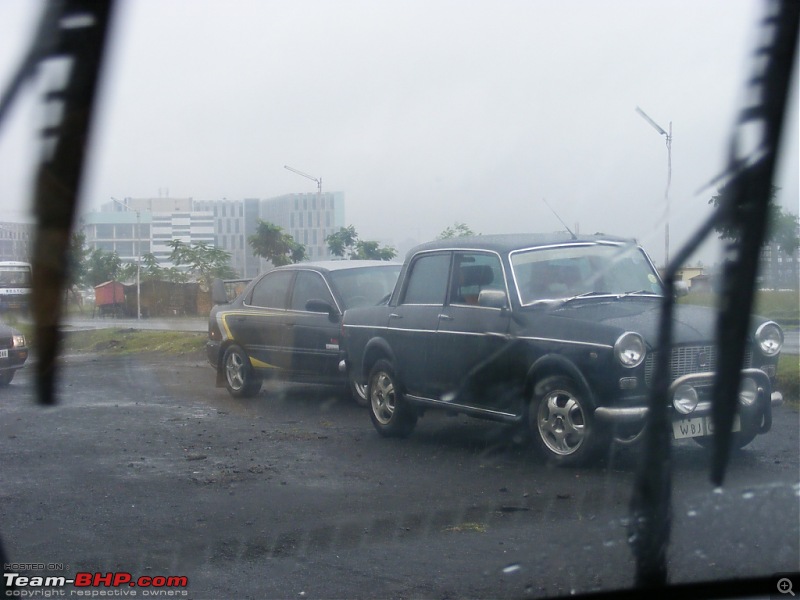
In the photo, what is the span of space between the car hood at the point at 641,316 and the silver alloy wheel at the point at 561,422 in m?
0.59

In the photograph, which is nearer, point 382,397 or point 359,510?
point 359,510

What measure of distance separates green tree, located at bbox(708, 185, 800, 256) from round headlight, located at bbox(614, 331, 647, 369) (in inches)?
43.6

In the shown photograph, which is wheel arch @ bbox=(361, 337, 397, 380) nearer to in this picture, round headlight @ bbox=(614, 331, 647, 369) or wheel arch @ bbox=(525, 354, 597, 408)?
wheel arch @ bbox=(525, 354, 597, 408)

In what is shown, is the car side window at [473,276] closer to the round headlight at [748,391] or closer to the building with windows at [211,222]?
the round headlight at [748,391]

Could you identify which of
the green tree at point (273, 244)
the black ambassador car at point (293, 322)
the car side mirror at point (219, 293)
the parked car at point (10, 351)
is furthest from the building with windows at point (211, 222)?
the black ambassador car at point (293, 322)

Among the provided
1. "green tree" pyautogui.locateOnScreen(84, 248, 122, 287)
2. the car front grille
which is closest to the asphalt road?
the car front grille

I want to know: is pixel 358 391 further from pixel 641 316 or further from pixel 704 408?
pixel 704 408

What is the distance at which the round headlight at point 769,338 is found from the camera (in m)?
7.14

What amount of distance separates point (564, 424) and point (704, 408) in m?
0.97

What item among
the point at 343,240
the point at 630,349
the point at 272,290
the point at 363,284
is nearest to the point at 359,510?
the point at 630,349

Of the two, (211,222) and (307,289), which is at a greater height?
(211,222)

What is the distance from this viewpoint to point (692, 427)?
667cm

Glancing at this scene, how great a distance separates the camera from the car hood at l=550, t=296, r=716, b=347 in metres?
6.84

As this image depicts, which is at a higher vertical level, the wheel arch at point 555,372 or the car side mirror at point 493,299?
the car side mirror at point 493,299
